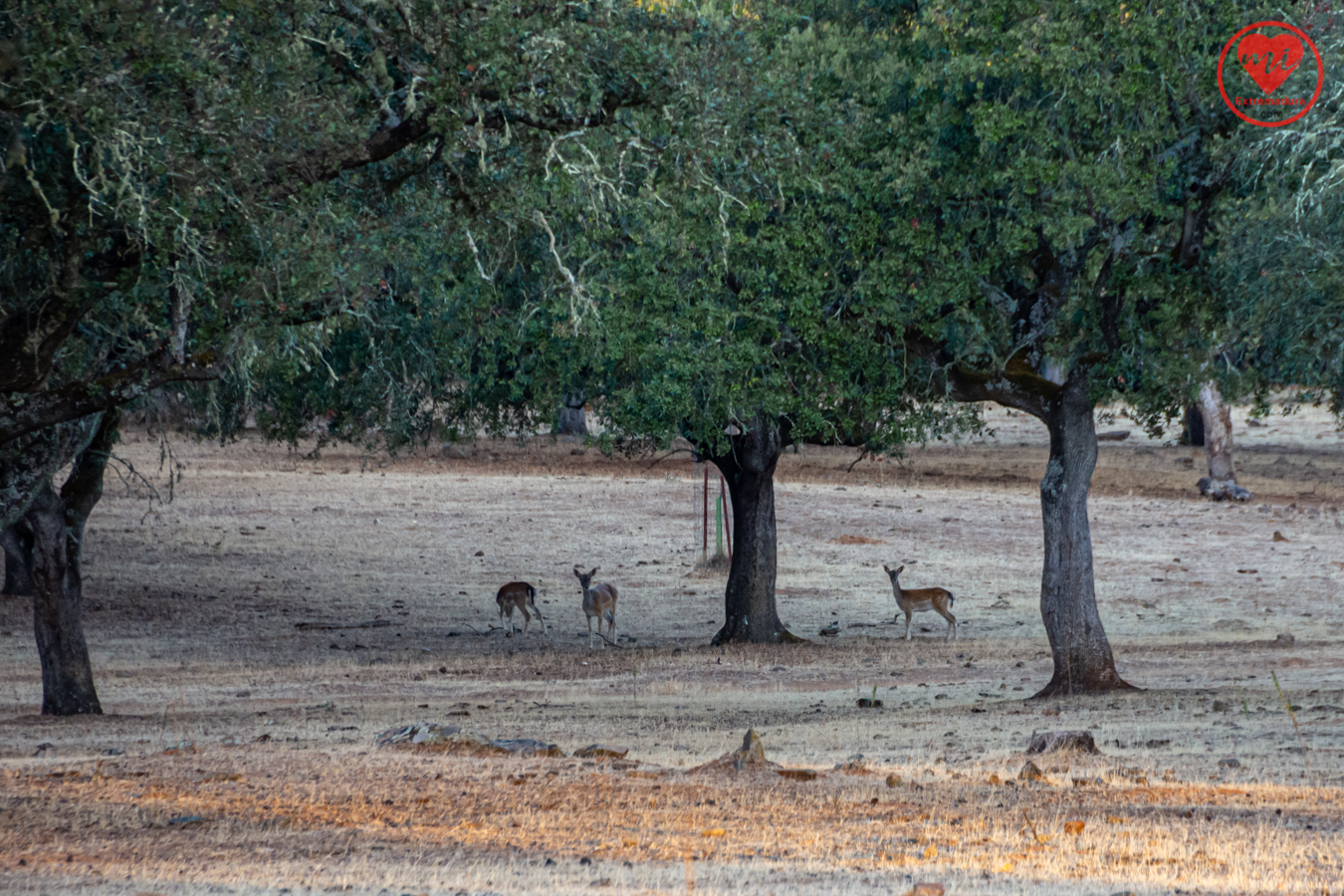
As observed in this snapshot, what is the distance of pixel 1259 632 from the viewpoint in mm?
23453

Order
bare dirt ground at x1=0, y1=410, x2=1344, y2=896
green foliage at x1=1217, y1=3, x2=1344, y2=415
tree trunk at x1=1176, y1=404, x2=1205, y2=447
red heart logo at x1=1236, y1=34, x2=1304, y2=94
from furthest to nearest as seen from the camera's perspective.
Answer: tree trunk at x1=1176, y1=404, x2=1205, y2=447, red heart logo at x1=1236, y1=34, x2=1304, y2=94, green foliage at x1=1217, y1=3, x2=1344, y2=415, bare dirt ground at x1=0, y1=410, x2=1344, y2=896

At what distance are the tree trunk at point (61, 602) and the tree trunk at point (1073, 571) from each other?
1018cm

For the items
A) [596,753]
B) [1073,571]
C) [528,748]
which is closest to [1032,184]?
[1073,571]

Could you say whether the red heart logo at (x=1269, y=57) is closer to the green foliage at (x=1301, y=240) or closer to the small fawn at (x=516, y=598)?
the green foliage at (x=1301, y=240)

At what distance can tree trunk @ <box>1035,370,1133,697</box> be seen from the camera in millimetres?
16000

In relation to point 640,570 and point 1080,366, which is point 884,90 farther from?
point 640,570

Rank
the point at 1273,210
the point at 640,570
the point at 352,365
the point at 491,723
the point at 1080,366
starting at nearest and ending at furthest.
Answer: the point at 1273,210
the point at 491,723
the point at 1080,366
the point at 352,365
the point at 640,570

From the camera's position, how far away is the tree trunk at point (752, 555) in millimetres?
22641

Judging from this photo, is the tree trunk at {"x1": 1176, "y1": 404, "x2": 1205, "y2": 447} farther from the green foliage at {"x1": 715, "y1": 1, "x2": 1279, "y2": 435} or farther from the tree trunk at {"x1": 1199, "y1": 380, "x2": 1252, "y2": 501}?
the green foliage at {"x1": 715, "y1": 1, "x2": 1279, "y2": 435}

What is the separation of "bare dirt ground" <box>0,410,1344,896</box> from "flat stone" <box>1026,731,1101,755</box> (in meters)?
0.17

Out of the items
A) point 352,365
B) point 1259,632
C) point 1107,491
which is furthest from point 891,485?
point 352,365

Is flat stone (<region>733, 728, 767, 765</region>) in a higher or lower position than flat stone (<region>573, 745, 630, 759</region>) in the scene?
higher

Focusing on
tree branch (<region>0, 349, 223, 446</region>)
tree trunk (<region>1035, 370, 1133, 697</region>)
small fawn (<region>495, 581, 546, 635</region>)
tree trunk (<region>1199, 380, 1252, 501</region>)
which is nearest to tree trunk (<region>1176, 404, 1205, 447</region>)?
tree trunk (<region>1199, 380, 1252, 501</region>)

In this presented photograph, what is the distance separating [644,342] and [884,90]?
142 inches
